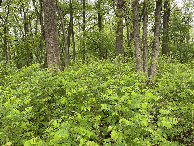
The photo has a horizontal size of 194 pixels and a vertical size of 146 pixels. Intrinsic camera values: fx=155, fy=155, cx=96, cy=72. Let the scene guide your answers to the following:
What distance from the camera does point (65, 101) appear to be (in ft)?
Result: 13.2

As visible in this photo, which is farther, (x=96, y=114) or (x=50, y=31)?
(x=50, y=31)

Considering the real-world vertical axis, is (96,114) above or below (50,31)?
below

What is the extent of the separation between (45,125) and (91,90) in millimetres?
1520

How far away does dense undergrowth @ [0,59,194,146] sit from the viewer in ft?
9.54

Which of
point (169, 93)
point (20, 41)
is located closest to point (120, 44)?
point (169, 93)

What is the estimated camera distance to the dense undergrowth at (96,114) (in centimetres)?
291

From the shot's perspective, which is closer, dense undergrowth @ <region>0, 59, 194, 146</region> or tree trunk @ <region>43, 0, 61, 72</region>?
dense undergrowth @ <region>0, 59, 194, 146</region>

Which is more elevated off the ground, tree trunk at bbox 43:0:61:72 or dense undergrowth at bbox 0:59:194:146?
tree trunk at bbox 43:0:61:72

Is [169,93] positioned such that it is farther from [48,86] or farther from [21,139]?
→ [21,139]

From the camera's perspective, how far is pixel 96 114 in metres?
3.80

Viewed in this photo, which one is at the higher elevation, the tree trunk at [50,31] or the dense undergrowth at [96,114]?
the tree trunk at [50,31]

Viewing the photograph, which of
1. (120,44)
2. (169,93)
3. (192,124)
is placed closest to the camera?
(192,124)

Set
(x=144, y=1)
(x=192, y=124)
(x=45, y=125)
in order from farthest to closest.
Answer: (x=144, y=1), (x=45, y=125), (x=192, y=124)

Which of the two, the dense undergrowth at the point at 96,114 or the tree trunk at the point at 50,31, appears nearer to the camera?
the dense undergrowth at the point at 96,114
